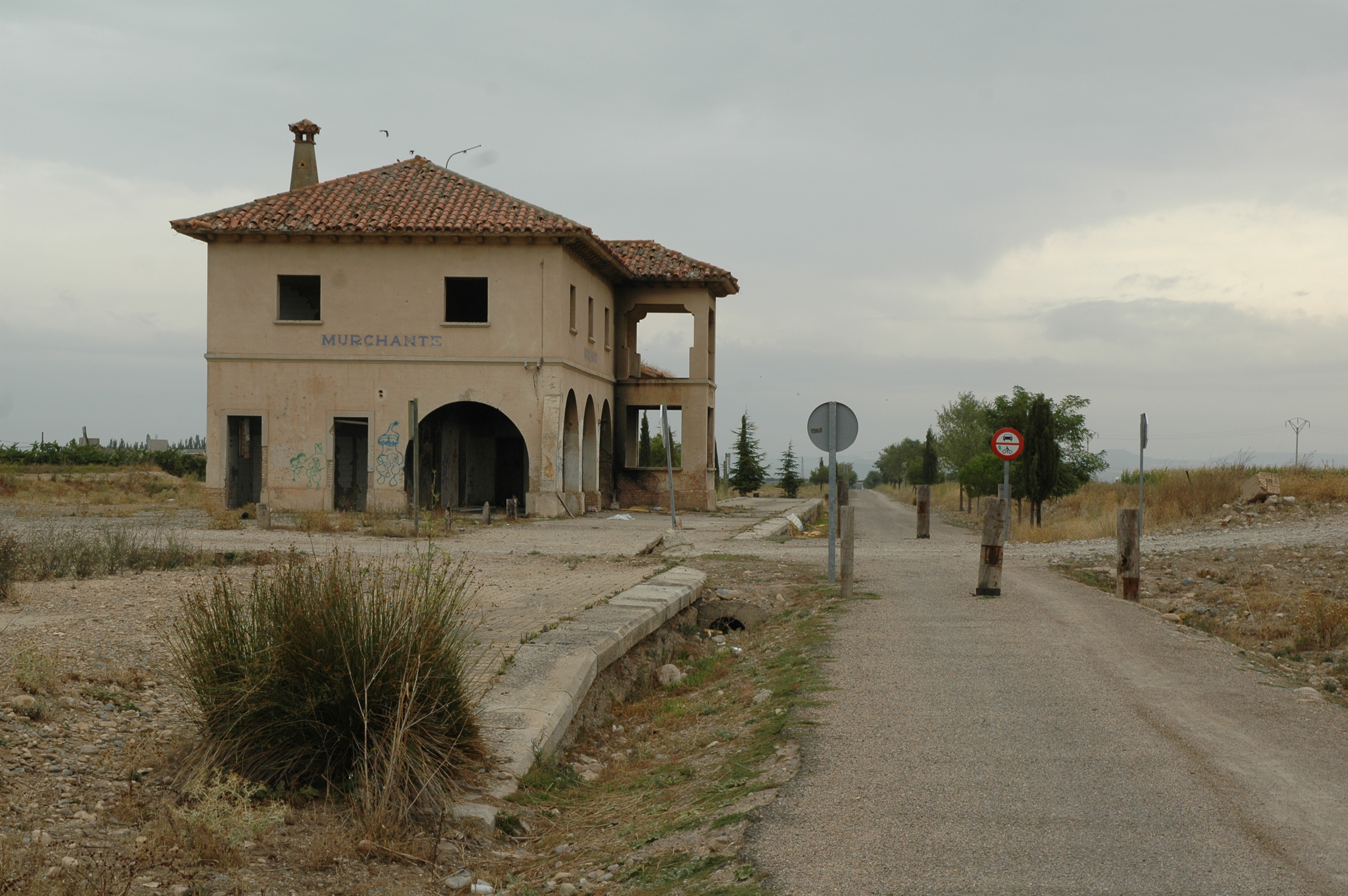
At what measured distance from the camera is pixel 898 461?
132 meters

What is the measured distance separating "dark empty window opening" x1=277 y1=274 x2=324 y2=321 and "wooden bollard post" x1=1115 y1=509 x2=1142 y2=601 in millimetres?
20888

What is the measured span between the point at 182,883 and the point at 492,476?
99.4 ft

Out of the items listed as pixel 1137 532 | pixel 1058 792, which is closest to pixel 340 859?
pixel 1058 792

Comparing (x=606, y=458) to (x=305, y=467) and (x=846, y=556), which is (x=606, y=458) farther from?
(x=846, y=556)

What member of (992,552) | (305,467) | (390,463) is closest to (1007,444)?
(992,552)

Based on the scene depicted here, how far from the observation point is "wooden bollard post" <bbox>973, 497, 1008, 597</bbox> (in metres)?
12.2

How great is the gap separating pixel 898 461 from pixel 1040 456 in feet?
328

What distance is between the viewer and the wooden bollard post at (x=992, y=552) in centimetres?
1225

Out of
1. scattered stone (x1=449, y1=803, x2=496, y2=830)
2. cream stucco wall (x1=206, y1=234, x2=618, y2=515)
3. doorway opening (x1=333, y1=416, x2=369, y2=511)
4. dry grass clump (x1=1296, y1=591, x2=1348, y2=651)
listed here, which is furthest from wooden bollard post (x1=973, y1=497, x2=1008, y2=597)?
doorway opening (x1=333, y1=416, x2=369, y2=511)

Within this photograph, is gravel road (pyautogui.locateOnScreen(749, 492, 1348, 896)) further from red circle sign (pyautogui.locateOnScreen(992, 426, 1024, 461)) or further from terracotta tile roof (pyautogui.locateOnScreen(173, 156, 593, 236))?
terracotta tile roof (pyautogui.locateOnScreen(173, 156, 593, 236))

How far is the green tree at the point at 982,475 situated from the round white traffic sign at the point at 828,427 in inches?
1016

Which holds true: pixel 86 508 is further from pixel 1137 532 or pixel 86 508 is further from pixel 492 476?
pixel 1137 532

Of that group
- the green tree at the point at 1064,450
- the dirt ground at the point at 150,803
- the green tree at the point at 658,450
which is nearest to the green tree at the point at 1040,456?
the green tree at the point at 1064,450

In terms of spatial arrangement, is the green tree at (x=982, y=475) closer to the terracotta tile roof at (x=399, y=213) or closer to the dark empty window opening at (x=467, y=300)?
the terracotta tile roof at (x=399, y=213)
